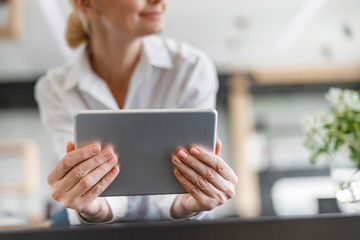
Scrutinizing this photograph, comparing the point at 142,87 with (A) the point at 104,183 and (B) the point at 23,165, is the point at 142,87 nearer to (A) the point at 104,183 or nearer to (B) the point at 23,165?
(A) the point at 104,183

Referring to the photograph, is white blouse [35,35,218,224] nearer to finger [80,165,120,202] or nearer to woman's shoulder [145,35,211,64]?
woman's shoulder [145,35,211,64]

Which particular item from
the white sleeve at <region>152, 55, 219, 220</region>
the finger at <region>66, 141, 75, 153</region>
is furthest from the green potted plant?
the finger at <region>66, 141, 75, 153</region>

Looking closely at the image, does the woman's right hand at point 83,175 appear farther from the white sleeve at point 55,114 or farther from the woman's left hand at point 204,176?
the white sleeve at point 55,114

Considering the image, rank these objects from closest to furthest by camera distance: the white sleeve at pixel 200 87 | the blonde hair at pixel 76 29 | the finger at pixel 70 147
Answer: the finger at pixel 70 147, the white sleeve at pixel 200 87, the blonde hair at pixel 76 29

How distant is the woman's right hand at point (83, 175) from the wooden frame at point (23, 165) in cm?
600

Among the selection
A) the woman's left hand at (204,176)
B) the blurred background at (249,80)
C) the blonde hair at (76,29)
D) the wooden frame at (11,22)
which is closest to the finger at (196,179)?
the woman's left hand at (204,176)

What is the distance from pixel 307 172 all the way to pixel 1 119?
5.31 meters

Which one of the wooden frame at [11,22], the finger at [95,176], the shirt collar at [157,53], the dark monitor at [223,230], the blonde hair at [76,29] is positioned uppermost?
the wooden frame at [11,22]

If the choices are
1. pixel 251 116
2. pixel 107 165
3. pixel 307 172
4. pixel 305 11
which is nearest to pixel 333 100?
pixel 107 165

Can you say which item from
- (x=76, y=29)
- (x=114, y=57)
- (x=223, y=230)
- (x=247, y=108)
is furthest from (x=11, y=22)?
(x=247, y=108)

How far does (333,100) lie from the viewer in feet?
3.66

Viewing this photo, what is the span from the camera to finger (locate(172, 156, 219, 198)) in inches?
35.4

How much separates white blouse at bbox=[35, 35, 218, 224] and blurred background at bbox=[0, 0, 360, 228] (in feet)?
10.9

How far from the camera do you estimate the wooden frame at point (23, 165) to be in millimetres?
6523
